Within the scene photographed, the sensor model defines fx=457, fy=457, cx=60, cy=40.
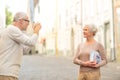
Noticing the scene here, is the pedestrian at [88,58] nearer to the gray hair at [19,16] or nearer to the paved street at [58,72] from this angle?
the gray hair at [19,16]

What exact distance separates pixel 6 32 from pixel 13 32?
4.1 inches

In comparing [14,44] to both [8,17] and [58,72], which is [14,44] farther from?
[8,17]

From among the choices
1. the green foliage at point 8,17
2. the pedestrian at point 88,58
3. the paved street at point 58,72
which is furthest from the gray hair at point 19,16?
the green foliage at point 8,17

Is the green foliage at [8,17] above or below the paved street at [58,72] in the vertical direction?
above

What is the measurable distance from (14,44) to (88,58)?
3.81 feet

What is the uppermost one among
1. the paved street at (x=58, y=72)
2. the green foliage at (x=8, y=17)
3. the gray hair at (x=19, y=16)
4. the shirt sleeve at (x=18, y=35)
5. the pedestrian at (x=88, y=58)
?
the green foliage at (x=8, y=17)

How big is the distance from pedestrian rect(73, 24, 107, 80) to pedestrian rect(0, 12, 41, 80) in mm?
931

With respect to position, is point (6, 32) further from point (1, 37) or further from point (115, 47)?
point (115, 47)

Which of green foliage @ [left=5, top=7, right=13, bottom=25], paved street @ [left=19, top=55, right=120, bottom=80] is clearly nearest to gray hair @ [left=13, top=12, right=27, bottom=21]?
paved street @ [left=19, top=55, right=120, bottom=80]

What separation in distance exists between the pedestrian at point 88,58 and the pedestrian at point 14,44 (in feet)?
3.06

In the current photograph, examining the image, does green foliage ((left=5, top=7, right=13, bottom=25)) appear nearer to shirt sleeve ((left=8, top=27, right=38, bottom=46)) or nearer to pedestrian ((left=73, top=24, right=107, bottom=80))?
pedestrian ((left=73, top=24, right=107, bottom=80))

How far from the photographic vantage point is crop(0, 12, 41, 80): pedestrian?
5.66 m

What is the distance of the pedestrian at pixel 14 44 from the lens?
18.6 feet

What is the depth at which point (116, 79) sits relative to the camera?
14.8 meters
